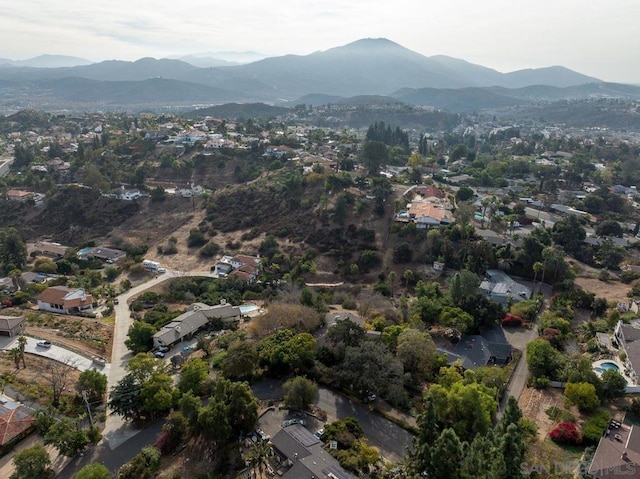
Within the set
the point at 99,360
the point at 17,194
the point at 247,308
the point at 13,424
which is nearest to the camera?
the point at 13,424

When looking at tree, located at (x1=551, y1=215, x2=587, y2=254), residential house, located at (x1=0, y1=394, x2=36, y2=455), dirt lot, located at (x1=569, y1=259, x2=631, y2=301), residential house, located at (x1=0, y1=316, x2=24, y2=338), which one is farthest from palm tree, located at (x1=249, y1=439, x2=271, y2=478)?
tree, located at (x1=551, y1=215, x2=587, y2=254)

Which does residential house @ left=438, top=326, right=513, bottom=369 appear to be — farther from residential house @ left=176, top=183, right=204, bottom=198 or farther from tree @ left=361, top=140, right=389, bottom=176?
residential house @ left=176, top=183, right=204, bottom=198

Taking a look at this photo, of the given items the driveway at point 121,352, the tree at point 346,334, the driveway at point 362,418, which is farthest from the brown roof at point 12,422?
the tree at point 346,334

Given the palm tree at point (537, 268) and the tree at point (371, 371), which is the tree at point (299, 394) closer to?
the tree at point (371, 371)

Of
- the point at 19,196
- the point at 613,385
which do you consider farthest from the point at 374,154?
the point at 19,196

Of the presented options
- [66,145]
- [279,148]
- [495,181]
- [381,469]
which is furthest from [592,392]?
[66,145]

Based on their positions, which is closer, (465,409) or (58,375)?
(465,409)

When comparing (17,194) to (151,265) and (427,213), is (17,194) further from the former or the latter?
(427,213)
